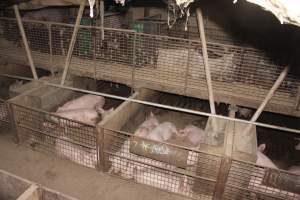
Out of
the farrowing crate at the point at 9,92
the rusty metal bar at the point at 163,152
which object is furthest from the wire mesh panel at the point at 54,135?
the rusty metal bar at the point at 163,152

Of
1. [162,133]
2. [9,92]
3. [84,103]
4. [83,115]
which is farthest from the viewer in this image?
[84,103]

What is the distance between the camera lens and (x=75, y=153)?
4.47 metres

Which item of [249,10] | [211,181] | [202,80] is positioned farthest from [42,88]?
[249,10]

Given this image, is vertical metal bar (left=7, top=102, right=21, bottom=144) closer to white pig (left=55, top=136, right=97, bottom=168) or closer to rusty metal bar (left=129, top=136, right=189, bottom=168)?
white pig (left=55, top=136, right=97, bottom=168)

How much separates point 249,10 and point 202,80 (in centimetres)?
376

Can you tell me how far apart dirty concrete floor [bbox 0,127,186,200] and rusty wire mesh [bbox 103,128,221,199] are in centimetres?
15

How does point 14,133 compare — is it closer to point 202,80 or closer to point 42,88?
point 42,88

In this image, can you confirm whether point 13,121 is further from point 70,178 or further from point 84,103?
point 84,103

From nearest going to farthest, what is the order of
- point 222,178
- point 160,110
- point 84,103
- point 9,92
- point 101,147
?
point 222,178
point 101,147
point 9,92
point 84,103
point 160,110

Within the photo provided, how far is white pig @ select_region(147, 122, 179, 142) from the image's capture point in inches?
187

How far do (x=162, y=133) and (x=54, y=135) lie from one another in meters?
1.87

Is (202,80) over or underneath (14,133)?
over

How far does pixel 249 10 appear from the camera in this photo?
808 cm

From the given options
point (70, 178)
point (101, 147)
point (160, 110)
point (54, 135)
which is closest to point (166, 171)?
point (101, 147)
